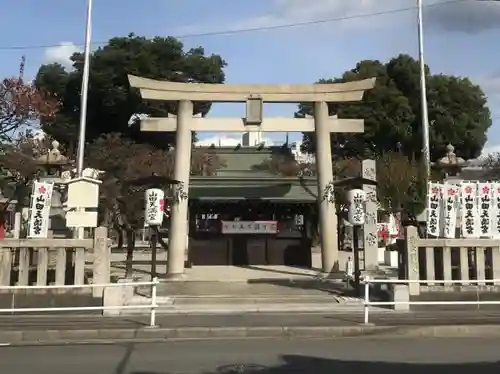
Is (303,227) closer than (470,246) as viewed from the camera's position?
No

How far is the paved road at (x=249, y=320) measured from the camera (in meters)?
11.5

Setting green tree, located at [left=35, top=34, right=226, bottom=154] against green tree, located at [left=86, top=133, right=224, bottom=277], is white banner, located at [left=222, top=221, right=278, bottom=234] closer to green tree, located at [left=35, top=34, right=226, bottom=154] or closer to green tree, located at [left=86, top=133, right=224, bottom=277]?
green tree, located at [left=86, top=133, right=224, bottom=277]

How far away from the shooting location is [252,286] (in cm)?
1795

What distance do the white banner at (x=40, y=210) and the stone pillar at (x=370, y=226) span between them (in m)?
11.1

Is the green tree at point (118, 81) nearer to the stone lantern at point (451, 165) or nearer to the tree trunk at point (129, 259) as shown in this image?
the tree trunk at point (129, 259)

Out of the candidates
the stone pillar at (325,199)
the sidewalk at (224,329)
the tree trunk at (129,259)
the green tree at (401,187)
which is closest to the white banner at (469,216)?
the green tree at (401,187)

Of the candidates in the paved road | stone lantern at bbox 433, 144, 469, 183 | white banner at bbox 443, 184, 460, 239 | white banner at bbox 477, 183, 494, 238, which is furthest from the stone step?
stone lantern at bbox 433, 144, 469, 183

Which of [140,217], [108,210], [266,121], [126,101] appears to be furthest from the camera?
[126,101]

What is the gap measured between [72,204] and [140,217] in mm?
11825

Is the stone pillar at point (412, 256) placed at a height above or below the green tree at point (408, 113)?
below

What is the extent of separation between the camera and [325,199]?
20453 mm

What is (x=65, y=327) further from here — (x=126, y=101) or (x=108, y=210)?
(x=126, y=101)

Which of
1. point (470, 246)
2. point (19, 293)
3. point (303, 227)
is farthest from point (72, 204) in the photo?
point (303, 227)

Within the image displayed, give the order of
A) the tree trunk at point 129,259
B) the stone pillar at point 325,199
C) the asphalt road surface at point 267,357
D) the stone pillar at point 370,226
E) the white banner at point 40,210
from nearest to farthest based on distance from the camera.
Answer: the asphalt road surface at point 267,357 < the white banner at point 40,210 < the tree trunk at point 129,259 < the stone pillar at point 325,199 < the stone pillar at point 370,226
